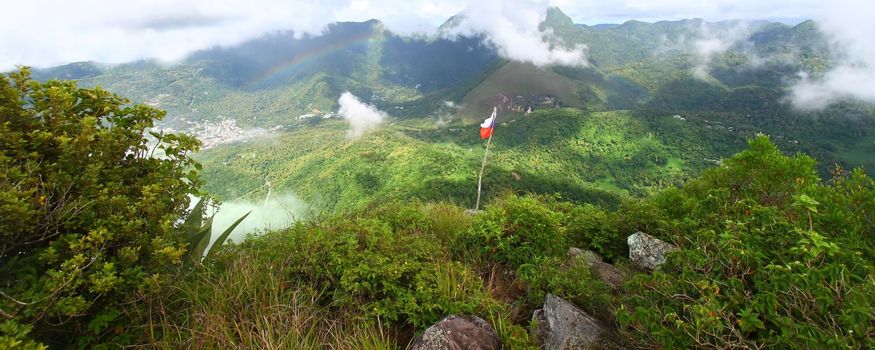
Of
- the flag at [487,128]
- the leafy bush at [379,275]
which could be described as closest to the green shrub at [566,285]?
the leafy bush at [379,275]

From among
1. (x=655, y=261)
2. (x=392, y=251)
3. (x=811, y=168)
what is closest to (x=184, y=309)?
(x=392, y=251)

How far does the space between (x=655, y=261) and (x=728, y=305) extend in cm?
234

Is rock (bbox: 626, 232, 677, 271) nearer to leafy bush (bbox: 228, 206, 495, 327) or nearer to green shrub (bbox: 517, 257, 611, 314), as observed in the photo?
green shrub (bbox: 517, 257, 611, 314)

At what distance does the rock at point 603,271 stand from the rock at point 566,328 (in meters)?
0.79

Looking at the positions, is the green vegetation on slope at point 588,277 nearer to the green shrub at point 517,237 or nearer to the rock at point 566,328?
the green shrub at point 517,237

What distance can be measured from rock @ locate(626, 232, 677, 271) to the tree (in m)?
4.68

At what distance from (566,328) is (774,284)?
1.60m

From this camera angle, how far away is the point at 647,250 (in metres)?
4.68

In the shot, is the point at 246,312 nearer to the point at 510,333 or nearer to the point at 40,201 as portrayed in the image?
the point at 40,201

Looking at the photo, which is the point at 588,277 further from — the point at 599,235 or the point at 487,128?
the point at 487,128

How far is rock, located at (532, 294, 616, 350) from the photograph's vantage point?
10.4 ft

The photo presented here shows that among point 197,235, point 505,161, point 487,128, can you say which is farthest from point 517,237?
point 505,161

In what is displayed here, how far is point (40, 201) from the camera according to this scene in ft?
7.86

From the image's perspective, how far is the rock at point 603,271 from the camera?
4.28m
